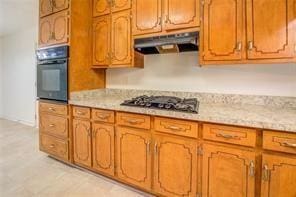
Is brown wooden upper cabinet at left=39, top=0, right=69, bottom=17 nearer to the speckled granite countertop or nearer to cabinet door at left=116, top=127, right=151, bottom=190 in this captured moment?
the speckled granite countertop

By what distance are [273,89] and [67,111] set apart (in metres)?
2.35

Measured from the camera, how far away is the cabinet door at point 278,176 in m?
1.53

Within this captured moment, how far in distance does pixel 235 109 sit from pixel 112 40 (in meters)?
1.66

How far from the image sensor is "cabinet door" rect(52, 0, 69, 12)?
2.91 metres

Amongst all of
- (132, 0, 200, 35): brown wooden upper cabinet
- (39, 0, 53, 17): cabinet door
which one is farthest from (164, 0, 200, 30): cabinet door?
(39, 0, 53, 17): cabinet door

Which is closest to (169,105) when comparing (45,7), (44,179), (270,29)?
(270,29)

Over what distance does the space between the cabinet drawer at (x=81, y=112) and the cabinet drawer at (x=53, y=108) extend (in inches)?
6.4

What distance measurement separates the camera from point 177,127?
2.01 meters

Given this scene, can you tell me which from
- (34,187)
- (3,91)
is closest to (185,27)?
(34,187)

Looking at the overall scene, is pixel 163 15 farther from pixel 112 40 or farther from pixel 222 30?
pixel 112 40

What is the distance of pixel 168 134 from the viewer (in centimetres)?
208

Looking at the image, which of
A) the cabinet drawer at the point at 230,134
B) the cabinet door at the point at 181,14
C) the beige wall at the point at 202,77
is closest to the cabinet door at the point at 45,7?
the beige wall at the point at 202,77

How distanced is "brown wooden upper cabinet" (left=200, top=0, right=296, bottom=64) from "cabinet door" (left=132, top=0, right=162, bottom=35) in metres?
0.52

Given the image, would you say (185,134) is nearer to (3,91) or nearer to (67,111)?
(67,111)
